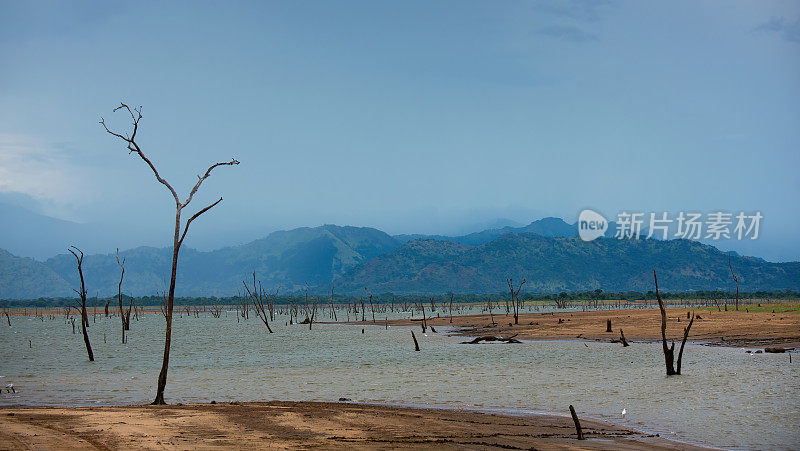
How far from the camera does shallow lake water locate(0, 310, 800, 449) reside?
15.1 metres

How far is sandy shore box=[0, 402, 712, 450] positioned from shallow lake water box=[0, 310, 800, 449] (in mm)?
2383

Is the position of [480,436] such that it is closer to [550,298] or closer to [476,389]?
[476,389]

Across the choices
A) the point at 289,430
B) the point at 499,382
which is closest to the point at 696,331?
the point at 499,382

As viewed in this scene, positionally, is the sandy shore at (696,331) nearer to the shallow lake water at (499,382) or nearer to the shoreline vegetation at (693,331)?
the shoreline vegetation at (693,331)

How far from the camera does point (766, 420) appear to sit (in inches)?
560

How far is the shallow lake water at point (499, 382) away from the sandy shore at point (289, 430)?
2.38 meters

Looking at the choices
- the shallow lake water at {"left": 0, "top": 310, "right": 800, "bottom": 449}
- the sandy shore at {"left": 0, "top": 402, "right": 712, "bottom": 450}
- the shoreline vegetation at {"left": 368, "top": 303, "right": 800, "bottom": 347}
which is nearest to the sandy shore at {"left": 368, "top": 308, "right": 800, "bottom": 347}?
the shoreline vegetation at {"left": 368, "top": 303, "right": 800, "bottom": 347}

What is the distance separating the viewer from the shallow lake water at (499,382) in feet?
49.7

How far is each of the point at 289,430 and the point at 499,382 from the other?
1155 centimetres

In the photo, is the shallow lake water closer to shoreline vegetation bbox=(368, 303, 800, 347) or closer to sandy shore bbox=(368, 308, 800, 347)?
shoreline vegetation bbox=(368, 303, 800, 347)

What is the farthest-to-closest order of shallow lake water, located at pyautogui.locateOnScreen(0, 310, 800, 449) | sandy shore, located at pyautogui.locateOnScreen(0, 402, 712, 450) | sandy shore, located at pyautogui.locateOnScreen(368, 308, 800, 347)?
sandy shore, located at pyautogui.locateOnScreen(368, 308, 800, 347) < shallow lake water, located at pyautogui.locateOnScreen(0, 310, 800, 449) < sandy shore, located at pyautogui.locateOnScreen(0, 402, 712, 450)

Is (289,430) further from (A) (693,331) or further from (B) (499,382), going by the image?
(A) (693,331)

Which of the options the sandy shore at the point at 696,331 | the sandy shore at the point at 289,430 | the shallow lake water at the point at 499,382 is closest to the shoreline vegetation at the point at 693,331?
the sandy shore at the point at 696,331

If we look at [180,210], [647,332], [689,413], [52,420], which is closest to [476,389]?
[689,413]
